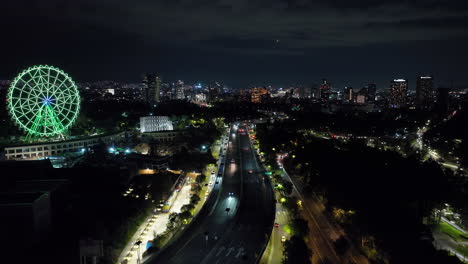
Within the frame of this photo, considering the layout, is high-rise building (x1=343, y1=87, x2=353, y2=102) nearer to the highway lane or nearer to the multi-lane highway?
the multi-lane highway

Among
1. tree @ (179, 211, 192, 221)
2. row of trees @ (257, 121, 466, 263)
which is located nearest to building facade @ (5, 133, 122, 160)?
tree @ (179, 211, 192, 221)

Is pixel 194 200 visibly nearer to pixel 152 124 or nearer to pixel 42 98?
pixel 42 98

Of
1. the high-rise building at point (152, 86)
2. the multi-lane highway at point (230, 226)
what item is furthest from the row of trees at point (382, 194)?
the high-rise building at point (152, 86)

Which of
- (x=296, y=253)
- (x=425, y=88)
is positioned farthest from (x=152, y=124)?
(x=425, y=88)

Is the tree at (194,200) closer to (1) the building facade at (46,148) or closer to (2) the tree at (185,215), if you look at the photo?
(2) the tree at (185,215)

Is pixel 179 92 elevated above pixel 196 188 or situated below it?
above

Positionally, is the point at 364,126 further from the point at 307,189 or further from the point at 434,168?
the point at 307,189

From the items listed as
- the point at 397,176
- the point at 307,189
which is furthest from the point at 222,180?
the point at 397,176
